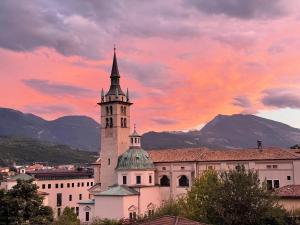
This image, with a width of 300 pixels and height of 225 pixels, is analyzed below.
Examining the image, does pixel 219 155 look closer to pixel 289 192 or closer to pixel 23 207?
pixel 289 192

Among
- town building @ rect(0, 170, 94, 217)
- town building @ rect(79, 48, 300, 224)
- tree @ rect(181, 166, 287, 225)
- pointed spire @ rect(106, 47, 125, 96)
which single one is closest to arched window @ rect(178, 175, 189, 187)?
town building @ rect(79, 48, 300, 224)

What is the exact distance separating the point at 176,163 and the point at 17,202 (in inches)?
1494

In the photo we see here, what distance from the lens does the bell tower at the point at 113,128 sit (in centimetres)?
8294

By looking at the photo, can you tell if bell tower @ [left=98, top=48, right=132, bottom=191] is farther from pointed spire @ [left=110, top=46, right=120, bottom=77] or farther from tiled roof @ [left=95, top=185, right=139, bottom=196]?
tiled roof @ [left=95, top=185, right=139, bottom=196]

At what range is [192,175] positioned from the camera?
78.2 metres

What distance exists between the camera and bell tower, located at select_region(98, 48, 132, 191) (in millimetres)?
82938

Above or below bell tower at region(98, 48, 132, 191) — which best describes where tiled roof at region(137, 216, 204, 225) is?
below

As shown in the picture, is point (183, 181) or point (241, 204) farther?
point (183, 181)

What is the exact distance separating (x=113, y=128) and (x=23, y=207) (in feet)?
126

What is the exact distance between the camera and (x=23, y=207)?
47.4 m

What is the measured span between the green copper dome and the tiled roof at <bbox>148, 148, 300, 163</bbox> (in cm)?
263

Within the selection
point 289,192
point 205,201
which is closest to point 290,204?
point 289,192

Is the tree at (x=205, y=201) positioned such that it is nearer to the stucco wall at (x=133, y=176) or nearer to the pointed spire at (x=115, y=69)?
the stucco wall at (x=133, y=176)

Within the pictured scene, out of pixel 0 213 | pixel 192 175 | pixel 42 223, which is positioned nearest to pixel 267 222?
pixel 42 223
